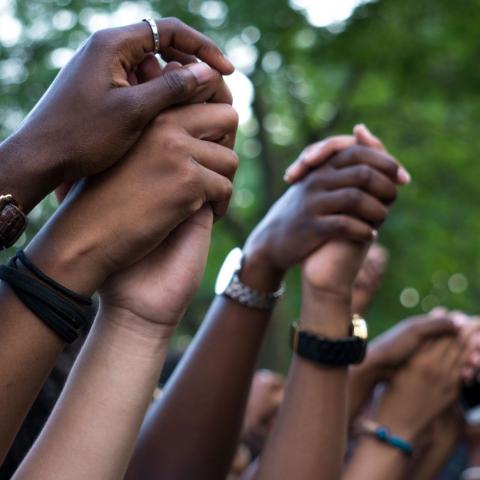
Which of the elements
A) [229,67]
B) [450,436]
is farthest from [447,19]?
[229,67]

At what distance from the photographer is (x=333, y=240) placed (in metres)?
2.28

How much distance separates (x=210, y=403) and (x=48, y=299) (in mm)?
1080

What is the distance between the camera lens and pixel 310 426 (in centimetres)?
211

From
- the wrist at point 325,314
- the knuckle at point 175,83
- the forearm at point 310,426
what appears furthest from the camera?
the wrist at point 325,314

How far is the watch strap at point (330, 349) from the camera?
2133 millimetres

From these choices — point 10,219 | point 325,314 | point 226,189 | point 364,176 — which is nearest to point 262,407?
point 325,314

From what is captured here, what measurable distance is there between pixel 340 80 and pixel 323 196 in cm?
939

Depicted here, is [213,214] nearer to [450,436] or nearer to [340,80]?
[450,436]

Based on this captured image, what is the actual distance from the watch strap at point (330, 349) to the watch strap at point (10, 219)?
3.18ft

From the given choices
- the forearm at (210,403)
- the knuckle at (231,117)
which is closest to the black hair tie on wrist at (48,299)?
the knuckle at (231,117)

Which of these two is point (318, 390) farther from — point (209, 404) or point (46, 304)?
point (46, 304)

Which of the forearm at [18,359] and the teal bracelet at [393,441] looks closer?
the forearm at [18,359]

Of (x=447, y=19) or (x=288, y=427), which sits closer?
(x=288, y=427)

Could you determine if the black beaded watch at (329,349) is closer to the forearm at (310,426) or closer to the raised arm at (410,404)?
the forearm at (310,426)
